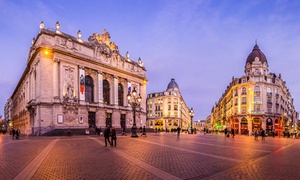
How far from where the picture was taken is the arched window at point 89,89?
48.2 metres

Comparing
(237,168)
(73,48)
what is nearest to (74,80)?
(73,48)

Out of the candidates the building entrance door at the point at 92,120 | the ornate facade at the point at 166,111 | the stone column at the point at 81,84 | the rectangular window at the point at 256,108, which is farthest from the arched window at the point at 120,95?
the ornate facade at the point at 166,111

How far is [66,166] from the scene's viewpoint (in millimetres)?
9156

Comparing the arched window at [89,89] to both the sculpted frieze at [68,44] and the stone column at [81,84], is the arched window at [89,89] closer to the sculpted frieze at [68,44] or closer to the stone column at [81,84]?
the stone column at [81,84]

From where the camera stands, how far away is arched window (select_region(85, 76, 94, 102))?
48.2 metres

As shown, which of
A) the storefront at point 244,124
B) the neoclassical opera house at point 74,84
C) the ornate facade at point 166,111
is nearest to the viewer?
the neoclassical opera house at point 74,84

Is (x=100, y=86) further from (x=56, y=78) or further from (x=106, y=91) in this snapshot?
(x=56, y=78)

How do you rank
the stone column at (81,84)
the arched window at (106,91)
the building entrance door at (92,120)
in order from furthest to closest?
1. the arched window at (106,91)
2. the building entrance door at (92,120)
3. the stone column at (81,84)

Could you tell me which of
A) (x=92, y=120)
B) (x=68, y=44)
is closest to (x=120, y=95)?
(x=92, y=120)

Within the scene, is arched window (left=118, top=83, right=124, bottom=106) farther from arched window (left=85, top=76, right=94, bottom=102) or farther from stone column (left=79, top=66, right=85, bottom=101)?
stone column (left=79, top=66, right=85, bottom=101)

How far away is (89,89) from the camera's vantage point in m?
48.8

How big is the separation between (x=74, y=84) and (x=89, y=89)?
16.6 ft

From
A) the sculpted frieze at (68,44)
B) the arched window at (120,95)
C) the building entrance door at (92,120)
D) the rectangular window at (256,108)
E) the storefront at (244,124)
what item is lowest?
the storefront at (244,124)

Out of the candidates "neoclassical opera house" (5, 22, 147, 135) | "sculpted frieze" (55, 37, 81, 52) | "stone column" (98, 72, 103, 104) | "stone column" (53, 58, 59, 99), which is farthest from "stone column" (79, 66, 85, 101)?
"stone column" (53, 58, 59, 99)
